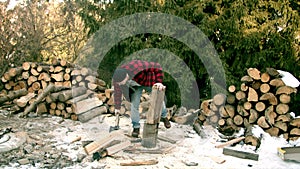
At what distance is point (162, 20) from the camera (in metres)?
7.38

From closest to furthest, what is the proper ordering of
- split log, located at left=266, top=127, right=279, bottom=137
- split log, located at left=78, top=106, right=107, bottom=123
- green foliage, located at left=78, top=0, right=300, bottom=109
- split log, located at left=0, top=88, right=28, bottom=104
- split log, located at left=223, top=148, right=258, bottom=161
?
split log, located at left=223, top=148, right=258, bottom=161
split log, located at left=266, top=127, right=279, bottom=137
split log, located at left=78, top=106, right=107, bottom=123
split log, located at left=0, top=88, right=28, bottom=104
green foliage, located at left=78, top=0, right=300, bottom=109

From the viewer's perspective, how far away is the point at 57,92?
6203 millimetres

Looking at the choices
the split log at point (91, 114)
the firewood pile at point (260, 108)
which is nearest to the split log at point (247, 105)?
the firewood pile at point (260, 108)

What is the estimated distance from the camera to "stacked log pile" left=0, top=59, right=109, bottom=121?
19.7 ft

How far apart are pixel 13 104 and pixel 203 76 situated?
15.0ft

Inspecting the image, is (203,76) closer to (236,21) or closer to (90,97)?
(236,21)

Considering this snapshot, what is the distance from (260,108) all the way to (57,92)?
384cm

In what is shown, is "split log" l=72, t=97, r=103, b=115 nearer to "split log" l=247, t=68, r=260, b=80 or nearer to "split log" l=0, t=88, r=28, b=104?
"split log" l=0, t=88, r=28, b=104

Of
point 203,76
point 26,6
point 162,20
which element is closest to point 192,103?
point 203,76

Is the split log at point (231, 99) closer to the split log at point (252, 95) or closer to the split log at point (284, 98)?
the split log at point (252, 95)

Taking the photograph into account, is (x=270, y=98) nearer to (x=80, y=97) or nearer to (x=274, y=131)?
(x=274, y=131)

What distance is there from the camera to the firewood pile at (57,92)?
6.02 m

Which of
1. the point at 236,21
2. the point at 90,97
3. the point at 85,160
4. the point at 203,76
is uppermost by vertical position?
the point at 236,21

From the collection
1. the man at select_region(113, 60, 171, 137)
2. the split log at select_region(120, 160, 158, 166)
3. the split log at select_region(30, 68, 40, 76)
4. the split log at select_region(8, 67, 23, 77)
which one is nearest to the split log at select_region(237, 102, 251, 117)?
the man at select_region(113, 60, 171, 137)
